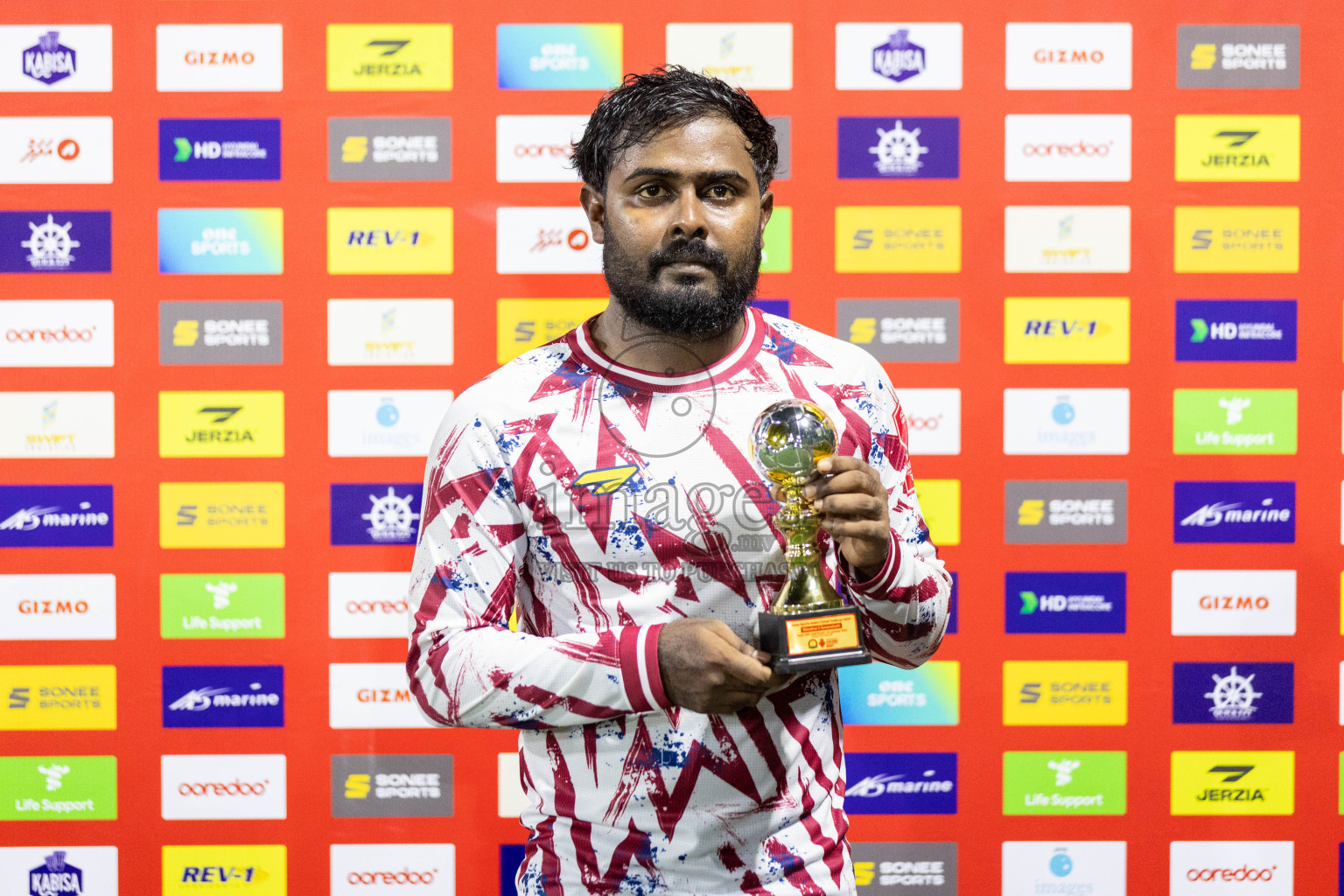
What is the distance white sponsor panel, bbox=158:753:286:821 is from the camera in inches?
77.7

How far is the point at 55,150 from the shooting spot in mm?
1925

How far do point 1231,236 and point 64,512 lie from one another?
2393 millimetres

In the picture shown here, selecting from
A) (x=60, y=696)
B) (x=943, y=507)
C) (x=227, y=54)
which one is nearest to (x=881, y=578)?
(x=943, y=507)

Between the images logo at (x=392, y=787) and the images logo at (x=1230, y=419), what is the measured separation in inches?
64.2

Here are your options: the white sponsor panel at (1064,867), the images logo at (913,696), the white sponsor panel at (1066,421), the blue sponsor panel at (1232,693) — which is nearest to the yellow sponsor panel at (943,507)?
the white sponsor panel at (1066,421)

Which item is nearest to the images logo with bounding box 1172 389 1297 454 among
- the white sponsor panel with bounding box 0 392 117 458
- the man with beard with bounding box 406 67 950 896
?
the man with beard with bounding box 406 67 950 896

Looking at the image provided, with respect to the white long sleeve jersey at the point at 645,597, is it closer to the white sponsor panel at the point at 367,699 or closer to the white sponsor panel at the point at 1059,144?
the white sponsor panel at the point at 367,699

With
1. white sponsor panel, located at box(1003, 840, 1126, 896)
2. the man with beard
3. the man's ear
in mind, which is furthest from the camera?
white sponsor panel, located at box(1003, 840, 1126, 896)

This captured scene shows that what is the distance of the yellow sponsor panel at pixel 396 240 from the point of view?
6.31ft

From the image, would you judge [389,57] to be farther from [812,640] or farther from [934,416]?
[812,640]

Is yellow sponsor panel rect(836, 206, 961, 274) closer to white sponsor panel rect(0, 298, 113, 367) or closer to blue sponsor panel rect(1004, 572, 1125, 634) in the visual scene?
blue sponsor panel rect(1004, 572, 1125, 634)

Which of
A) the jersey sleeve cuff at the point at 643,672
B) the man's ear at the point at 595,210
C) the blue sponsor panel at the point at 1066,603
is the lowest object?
the blue sponsor panel at the point at 1066,603

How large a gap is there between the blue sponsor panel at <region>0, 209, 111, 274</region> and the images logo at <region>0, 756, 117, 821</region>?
99 centimetres

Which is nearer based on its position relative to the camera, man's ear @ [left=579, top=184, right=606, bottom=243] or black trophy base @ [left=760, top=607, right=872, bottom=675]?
black trophy base @ [left=760, top=607, right=872, bottom=675]
